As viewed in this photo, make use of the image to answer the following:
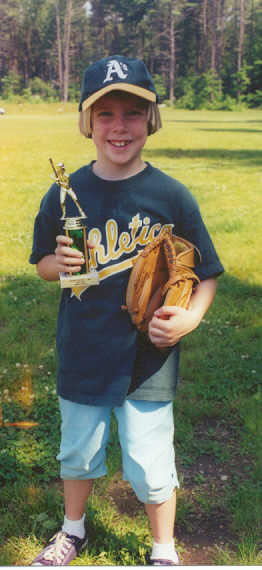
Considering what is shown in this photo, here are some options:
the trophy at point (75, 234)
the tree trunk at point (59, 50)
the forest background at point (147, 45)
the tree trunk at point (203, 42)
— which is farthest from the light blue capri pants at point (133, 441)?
the tree trunk at point (203, 42)

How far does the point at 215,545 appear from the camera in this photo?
2.52 meters

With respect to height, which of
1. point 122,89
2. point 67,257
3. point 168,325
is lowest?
point 168,325

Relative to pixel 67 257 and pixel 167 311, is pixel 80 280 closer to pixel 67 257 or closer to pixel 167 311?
pixel 67 257

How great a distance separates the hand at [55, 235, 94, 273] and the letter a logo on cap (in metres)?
0.56

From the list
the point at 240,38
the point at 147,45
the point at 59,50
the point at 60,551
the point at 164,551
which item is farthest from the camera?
the point at 240,38

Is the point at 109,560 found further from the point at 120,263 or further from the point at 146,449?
the point at 120,263

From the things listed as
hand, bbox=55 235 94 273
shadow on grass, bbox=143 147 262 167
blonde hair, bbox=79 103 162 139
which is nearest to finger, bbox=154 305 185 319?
hand, bbox=55 235 94 273

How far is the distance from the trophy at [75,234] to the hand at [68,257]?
0.04 ft

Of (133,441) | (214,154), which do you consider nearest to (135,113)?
(133,441)

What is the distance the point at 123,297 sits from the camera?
2035 mm

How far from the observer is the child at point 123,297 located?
6.52ft

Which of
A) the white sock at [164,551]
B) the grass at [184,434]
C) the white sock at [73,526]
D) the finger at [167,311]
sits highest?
the finger at [167,311]

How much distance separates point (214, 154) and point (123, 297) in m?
14.7

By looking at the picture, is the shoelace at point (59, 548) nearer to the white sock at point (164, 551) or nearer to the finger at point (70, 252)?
the white sock at point (164, 551)
